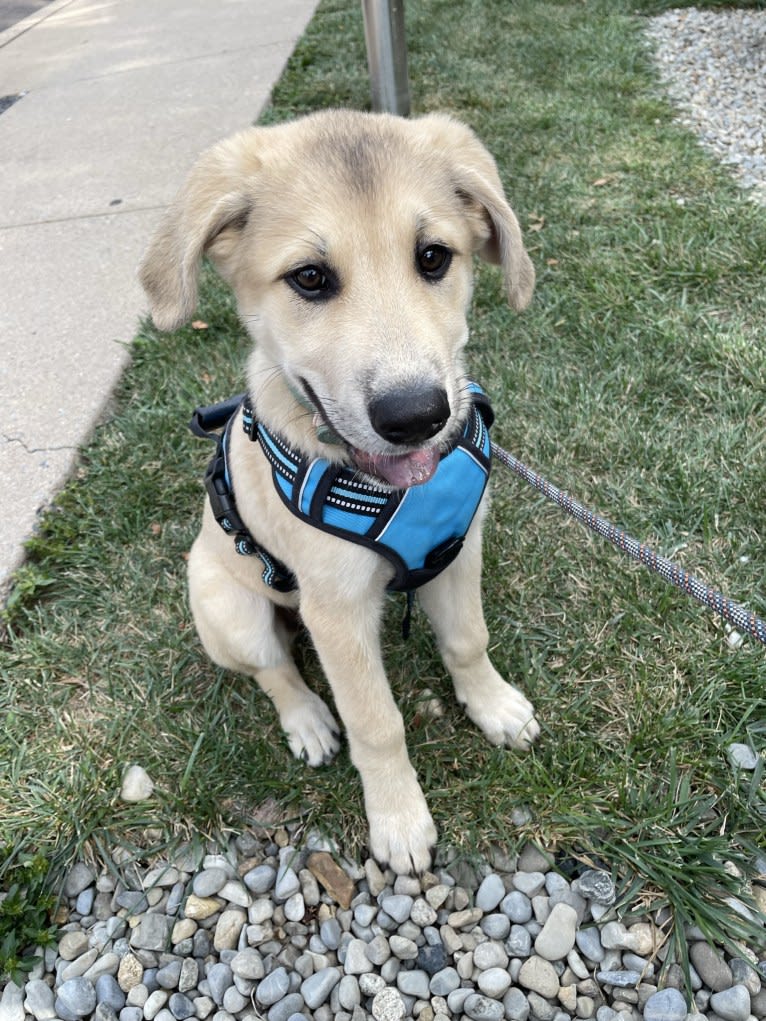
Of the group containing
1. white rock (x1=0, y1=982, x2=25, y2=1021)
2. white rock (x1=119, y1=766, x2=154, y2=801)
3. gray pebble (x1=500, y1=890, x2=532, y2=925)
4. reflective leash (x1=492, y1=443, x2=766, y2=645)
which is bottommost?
gray pebble (x1=500, y1=890, x2=532, y2=925)

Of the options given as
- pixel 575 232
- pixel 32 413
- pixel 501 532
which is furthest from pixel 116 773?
pixel 575 232

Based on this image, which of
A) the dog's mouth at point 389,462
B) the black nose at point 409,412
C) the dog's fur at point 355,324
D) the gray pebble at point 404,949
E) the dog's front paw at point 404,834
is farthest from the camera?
the dog's front paw at point 404,834

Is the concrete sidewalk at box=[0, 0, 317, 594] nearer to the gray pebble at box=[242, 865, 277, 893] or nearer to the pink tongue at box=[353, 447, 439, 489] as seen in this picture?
the gray pebble at box=[242, 865, 277, 893]

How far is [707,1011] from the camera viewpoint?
1.82m

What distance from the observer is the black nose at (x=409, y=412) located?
1.55 metres

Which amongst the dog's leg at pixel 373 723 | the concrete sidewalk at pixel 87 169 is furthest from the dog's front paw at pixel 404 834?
the concrete sidewalk at pixel 87 169

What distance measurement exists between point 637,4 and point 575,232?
556 centimetres

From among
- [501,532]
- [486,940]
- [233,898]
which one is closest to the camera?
[486,940]

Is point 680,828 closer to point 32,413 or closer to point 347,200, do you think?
point 347,200

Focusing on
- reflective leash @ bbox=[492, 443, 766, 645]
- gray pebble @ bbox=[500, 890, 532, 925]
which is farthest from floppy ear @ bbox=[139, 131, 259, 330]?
gray pebble @ bbox=[500, 890, 532, 925]

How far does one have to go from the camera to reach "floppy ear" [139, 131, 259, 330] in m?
1.82

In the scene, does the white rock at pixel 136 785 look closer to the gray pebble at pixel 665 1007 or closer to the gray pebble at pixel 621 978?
the gray pebble at pixel 621 978

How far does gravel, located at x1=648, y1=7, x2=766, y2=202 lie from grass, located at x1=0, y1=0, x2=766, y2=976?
2.13ft

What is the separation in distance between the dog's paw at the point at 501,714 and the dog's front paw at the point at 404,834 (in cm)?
34
